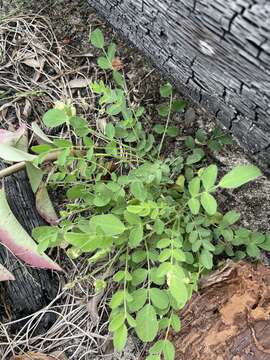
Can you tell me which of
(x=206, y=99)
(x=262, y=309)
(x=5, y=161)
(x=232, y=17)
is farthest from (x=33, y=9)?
(x=262, y=309)

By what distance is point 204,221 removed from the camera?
5.61ft

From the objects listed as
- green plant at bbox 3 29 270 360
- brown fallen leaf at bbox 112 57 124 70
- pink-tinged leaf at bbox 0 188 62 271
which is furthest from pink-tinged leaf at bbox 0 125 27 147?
brown fallen leaf at bbox 112 57 124 70

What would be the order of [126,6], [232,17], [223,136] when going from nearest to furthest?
[232,17] → [126,6] → [223,136]

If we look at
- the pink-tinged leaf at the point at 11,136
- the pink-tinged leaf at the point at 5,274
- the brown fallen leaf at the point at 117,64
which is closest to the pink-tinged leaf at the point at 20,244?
the pink-tinged leaf at the point at 5,274

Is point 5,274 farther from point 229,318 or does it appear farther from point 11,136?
point 229,318

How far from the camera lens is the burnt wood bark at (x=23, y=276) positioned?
193 centimetres

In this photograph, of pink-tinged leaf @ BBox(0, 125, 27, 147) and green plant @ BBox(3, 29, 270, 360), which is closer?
green plant @ BBox(3, 29, 270, 360)

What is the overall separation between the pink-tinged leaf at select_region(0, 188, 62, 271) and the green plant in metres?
0.09

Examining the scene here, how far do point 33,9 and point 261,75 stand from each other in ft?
4.07

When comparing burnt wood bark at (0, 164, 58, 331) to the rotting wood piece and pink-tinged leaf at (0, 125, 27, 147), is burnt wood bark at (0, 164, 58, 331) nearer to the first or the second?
pink-tinged leaf at (0, 125, 27, 147)

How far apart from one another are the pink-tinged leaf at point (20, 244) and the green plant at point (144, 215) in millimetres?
87

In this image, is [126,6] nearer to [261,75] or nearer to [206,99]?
[206,99]

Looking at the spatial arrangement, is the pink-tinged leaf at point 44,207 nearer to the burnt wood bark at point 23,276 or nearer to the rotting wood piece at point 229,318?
the burnt wood bark at point 23,276

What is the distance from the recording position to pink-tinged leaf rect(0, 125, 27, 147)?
1945 mm
